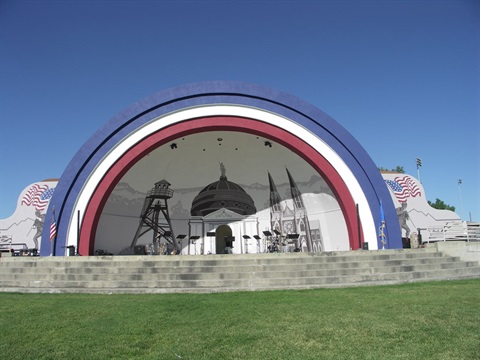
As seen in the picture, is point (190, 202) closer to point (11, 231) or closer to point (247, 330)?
point (11, 231)

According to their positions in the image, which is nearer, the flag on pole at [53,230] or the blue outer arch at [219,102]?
the flag on pole at [53,230]

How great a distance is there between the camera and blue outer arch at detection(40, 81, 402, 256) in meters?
17.9

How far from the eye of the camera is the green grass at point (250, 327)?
489 centimetres

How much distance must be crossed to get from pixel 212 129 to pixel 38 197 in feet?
41.9

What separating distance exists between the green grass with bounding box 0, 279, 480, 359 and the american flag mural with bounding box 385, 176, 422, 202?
15.6 metres

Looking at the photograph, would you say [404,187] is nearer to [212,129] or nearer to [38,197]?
Answer: [212,129]

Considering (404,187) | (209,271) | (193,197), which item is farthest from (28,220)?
(404,187)

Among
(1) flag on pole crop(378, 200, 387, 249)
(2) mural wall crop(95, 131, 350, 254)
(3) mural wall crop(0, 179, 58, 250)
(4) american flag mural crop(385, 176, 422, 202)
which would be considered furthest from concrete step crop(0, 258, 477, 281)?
(4) american flag mural crop(385, 176, 422, 202)

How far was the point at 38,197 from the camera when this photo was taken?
77.5 ft

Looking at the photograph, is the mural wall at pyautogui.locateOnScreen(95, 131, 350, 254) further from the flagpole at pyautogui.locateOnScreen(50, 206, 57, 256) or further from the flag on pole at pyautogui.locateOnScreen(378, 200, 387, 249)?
the flagpole at pyautogui.locateOnScreen(50, 206, 57, 256)

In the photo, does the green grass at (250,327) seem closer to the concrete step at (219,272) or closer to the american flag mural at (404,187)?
the concrete step at (219,272)

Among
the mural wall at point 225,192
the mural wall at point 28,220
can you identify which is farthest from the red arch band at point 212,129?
the mural wall at point 28,220

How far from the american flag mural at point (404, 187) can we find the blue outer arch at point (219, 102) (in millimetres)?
6427

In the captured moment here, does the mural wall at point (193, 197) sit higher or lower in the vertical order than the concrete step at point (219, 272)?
higher
